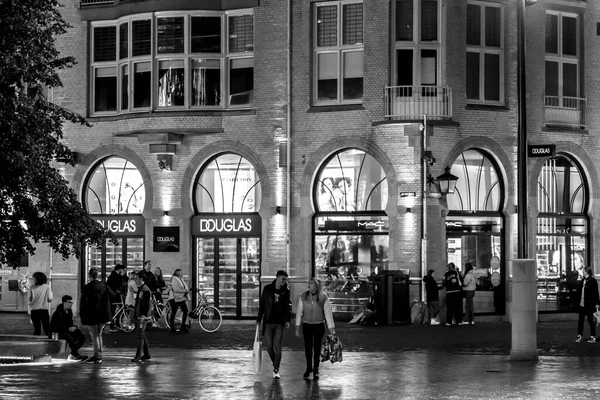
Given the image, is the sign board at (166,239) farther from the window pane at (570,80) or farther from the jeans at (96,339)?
the jeans at (96,339)

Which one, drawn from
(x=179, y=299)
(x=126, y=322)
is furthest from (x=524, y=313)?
(x=126, y=322)

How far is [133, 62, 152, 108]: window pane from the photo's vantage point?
38.5m

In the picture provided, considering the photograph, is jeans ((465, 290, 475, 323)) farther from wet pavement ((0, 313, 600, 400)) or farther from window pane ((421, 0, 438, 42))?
window pane ((421, 0, 438, 42))

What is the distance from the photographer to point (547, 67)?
38531mm

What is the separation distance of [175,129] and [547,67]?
11.5 metres

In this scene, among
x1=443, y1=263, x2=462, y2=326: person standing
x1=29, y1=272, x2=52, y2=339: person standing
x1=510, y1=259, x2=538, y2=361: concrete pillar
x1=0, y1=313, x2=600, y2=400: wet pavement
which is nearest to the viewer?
x1=0, y1=313, x2=600, y2=400: wet pavement

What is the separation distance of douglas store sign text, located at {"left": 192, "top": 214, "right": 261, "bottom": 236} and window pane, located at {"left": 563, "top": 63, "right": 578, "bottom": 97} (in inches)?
405

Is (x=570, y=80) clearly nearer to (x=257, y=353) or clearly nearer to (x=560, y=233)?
(x=560, y=233)

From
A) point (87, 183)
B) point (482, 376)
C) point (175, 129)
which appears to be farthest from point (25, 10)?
point (87, 183)

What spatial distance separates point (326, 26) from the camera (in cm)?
3703

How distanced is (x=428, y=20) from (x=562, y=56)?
513 cm

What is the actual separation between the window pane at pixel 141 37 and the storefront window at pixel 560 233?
41.3 ft

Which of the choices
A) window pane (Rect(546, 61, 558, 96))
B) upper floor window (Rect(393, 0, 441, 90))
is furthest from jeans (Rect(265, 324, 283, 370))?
window pane (Rect(546, 61, 558, 96))

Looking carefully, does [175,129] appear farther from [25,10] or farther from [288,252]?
[25,10]
